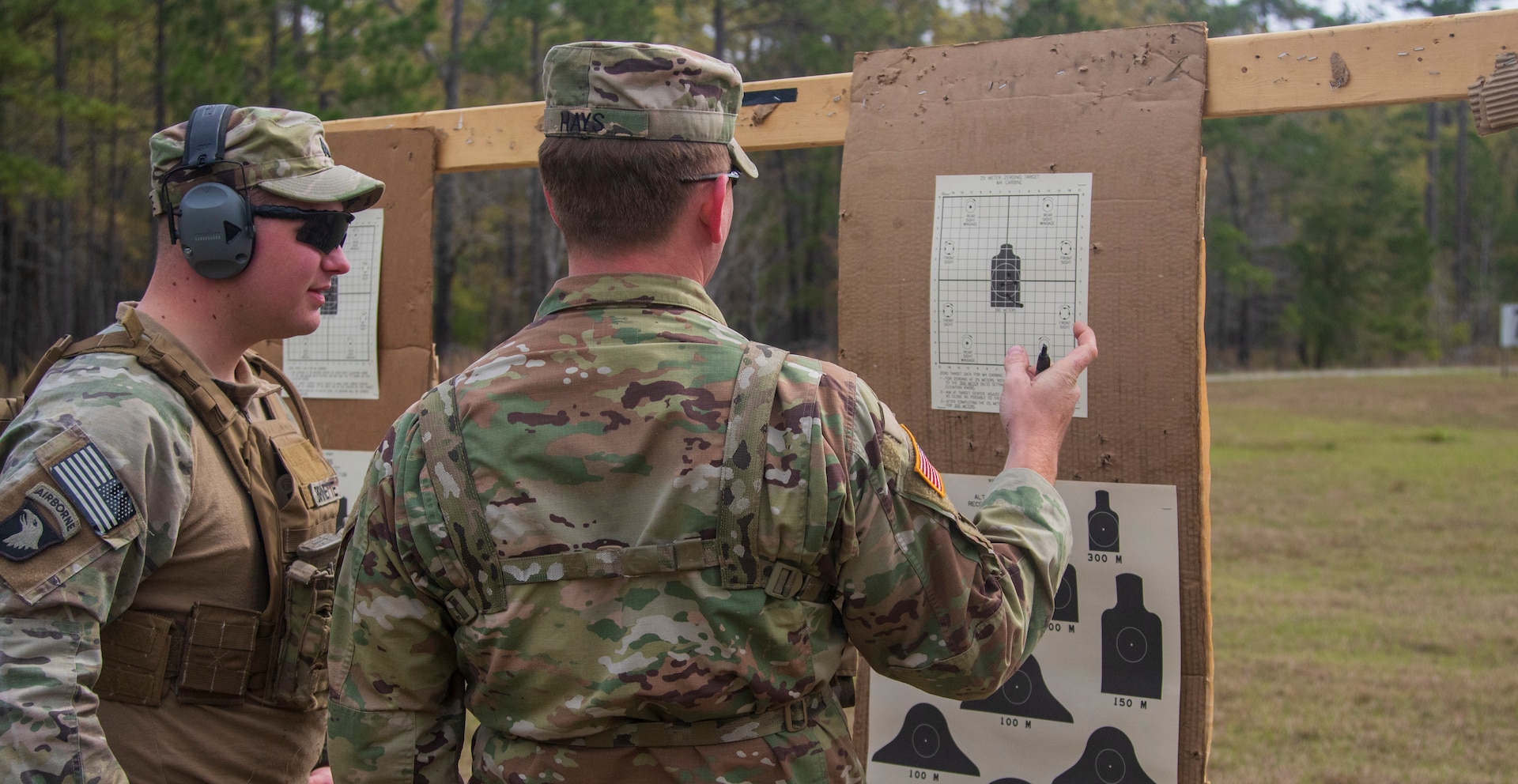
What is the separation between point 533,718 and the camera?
1.49 metres

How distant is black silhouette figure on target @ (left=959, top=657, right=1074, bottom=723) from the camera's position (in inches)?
95.3

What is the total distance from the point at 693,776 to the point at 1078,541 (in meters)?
1.23

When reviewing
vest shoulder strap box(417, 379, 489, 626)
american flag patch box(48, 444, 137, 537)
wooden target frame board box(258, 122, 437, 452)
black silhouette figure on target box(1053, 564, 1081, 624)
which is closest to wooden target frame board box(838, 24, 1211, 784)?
black silhouette figure on target box(1053, 564, 1081, 624)

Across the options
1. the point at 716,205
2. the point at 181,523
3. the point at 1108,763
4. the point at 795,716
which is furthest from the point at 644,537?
the point at 1108,763

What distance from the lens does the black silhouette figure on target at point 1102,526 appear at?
2373 mm

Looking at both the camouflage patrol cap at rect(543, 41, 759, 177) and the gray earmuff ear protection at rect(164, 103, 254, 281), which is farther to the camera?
the gray earmuff ear protection at rect(164, 103, 254, 281)

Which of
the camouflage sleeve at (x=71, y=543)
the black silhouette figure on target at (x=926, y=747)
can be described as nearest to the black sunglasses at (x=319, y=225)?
the camouflage sleeve at (x=71, y=543)

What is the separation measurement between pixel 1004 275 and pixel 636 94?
1159 millimetres

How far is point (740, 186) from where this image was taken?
2956 centimetres

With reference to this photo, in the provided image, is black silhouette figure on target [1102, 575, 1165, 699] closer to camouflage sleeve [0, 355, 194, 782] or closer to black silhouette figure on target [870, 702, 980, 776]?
black silhouette figure on target [870, 702, 980, 776]

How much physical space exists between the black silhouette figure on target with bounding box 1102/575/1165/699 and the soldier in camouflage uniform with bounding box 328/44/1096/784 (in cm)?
90

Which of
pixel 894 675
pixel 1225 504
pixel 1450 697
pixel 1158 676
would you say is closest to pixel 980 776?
pixel 1158 676

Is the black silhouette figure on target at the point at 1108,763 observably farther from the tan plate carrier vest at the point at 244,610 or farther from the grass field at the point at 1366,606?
the grass field at the point at 1366,606

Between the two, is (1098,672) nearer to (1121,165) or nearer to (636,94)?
(1121,165)
